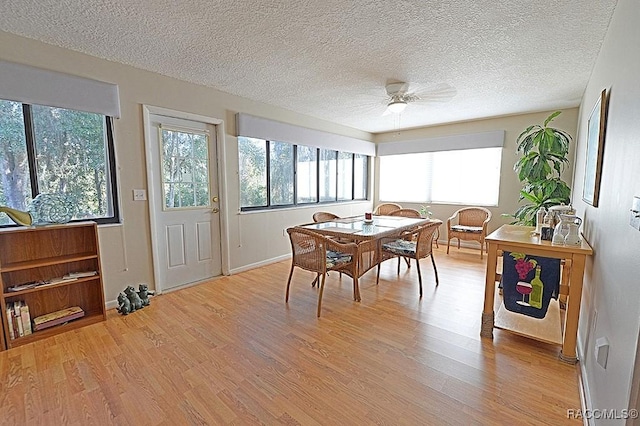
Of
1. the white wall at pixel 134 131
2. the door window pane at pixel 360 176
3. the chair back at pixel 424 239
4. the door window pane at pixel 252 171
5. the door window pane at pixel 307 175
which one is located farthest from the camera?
the door window pane at pixel 360 176

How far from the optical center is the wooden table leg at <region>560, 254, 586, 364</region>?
188 centimetres

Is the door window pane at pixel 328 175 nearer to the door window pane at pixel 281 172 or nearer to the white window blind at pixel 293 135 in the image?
the white window blind at pixel 293 135

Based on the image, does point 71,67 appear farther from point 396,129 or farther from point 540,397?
point 396,129

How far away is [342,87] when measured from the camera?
3.35 metres

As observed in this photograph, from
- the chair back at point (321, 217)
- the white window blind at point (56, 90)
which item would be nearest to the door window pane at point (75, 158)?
the white window blind at point (56, 90)

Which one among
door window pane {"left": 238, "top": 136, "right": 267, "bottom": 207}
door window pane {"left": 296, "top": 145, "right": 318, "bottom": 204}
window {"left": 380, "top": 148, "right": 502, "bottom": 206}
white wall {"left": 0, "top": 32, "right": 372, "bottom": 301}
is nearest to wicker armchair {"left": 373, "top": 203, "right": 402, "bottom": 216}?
window {"left": 380, "top": 148, "right": 502, "bottom": 206}

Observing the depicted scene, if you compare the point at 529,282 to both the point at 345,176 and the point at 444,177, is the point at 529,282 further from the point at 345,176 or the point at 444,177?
the point at 345,176

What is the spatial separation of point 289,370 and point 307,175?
3.56m

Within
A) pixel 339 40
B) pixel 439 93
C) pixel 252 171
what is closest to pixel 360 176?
pixel 252 171

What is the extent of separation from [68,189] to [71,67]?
1.06 meters

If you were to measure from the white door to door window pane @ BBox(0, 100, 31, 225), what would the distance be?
908mm

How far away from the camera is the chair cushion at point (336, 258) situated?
278cm

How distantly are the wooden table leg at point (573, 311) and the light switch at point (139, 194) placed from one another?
372 cm

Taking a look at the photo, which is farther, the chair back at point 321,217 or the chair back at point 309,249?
the chair back at point 321,217
